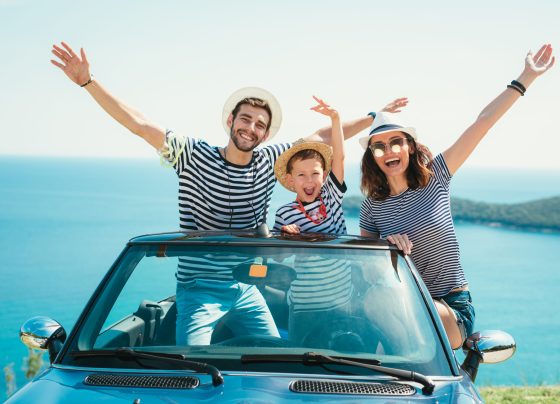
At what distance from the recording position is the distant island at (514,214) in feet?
403

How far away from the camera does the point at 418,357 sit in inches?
101

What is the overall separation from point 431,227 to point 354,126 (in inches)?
54.8

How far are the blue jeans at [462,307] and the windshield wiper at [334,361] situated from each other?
65.9 inches

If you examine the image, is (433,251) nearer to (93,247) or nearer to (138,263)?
(138,263)

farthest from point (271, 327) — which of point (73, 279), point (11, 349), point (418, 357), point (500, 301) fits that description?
point (500, 301)

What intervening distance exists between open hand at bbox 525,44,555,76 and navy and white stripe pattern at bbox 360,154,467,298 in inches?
37.4

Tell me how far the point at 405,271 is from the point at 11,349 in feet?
176

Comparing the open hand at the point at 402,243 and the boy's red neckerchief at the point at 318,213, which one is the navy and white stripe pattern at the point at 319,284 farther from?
the boy's red neckerchief at the point at 318,213

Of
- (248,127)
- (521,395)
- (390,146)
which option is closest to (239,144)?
(248,127)

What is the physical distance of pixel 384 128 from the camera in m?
4.28

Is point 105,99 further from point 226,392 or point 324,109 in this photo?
point 226,392

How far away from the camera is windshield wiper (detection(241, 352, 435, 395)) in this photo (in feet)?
7.79

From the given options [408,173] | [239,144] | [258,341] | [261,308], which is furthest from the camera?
[239,144]

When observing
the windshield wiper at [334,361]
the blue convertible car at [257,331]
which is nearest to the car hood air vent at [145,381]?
the blue convertible car at [257,331]
